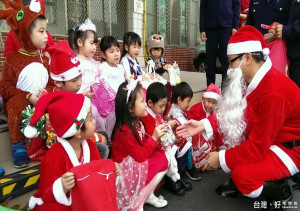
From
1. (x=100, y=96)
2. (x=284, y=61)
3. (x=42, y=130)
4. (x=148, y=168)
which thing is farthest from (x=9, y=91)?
(x=284, y=61)

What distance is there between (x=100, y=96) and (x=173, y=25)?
756 centimetres

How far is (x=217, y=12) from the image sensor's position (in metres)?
4.36

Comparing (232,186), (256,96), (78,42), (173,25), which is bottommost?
(232,186)

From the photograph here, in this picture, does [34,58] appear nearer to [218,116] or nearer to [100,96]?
[100,96]

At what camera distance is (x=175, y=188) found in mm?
2654

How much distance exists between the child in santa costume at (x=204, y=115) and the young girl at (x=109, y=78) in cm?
101

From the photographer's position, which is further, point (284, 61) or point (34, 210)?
point (284, 61)

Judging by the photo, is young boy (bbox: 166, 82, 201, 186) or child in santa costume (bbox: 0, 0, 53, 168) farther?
young boy (bbox: 166, 82, 201, 186)

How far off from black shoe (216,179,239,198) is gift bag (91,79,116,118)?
58.3 inches

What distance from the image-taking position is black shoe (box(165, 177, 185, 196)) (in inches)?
104

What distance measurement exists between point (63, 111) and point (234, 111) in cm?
165

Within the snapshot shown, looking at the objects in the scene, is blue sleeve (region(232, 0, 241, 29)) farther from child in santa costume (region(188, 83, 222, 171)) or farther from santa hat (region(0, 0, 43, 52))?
santa hat (region(0, 0, 43, 52))

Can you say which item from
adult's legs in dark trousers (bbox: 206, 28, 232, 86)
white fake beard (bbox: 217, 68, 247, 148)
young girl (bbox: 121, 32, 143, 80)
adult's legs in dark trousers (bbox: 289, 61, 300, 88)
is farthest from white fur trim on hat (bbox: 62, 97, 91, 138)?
adult's legs in dark trousers (bbox: 206, 28, 232, 86)

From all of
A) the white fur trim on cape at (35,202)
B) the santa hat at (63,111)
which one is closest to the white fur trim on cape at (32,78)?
the santa hat at (63,111)
